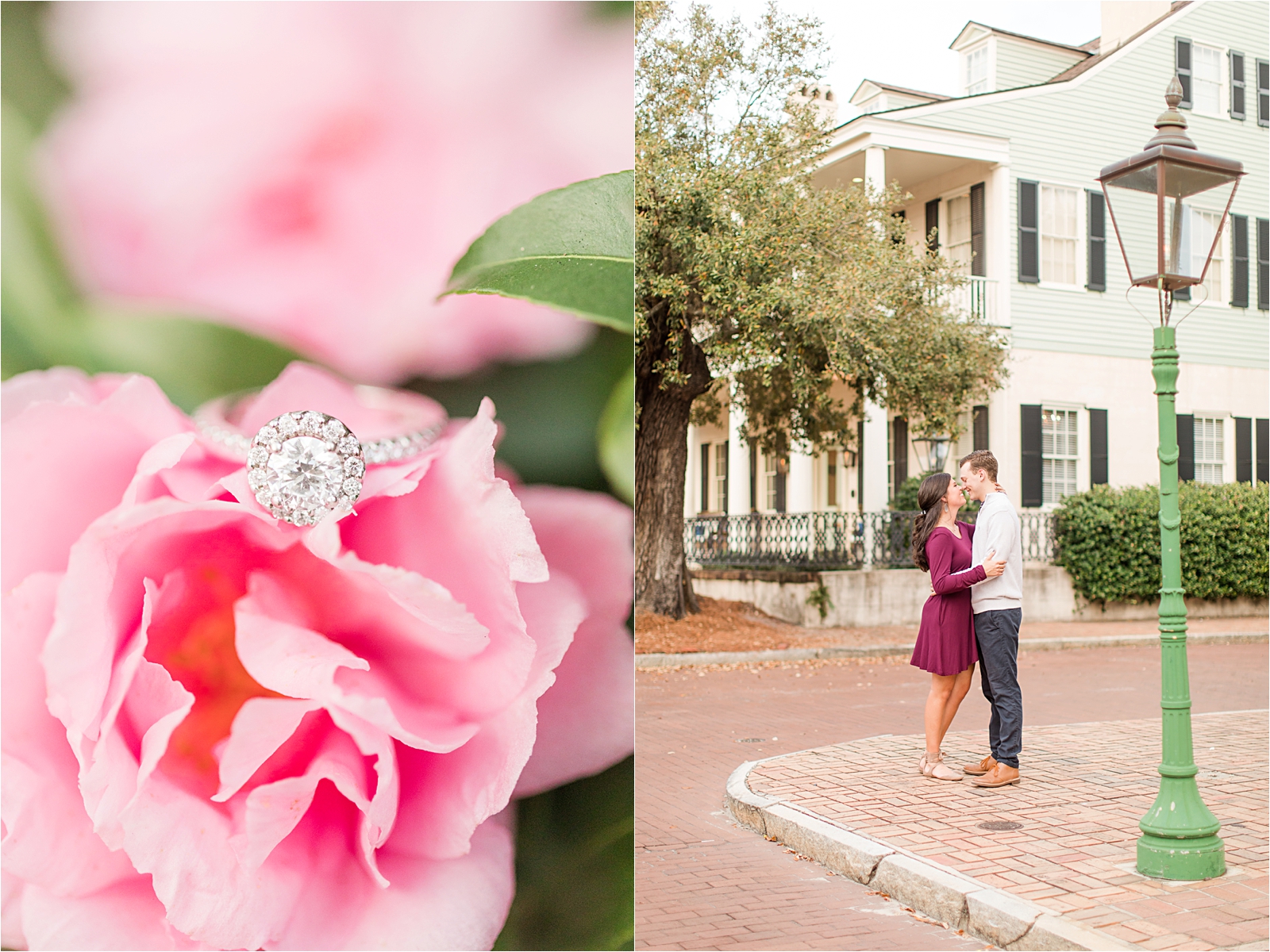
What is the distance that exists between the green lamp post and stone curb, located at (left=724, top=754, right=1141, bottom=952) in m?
0.91

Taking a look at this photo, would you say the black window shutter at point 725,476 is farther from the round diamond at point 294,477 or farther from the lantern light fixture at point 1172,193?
the round diamond at point 294,477

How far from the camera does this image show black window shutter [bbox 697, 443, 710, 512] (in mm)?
30016

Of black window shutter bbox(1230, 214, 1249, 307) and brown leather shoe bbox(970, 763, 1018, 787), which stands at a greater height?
black window shutter bbox(1230, 214, 1249, 307)

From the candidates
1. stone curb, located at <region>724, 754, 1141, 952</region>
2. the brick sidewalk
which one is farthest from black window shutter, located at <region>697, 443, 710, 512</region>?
stone curb, located at <region>724, 754, 1141, 952</region>

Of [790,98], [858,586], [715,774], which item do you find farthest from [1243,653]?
[715,774]

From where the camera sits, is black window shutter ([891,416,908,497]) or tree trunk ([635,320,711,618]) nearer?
tree trunk ([635,320,711,618])

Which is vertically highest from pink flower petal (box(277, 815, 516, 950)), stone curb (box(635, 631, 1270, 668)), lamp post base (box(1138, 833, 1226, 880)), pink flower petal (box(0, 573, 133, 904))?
pink flower petal (box(0, 573, 133, 904))

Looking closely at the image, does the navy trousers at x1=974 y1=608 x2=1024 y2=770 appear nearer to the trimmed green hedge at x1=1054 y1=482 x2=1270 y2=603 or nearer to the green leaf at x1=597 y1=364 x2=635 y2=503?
the green leaf at x1=597 y1=364 x2=635 y2=503

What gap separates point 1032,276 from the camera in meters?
21.6

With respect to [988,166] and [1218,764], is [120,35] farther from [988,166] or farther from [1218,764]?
[988,166]

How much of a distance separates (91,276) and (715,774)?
23.3 ft

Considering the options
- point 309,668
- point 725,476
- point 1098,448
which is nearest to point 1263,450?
point 1098,448

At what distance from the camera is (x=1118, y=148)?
75.8 ft

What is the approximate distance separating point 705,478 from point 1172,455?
25.1m
